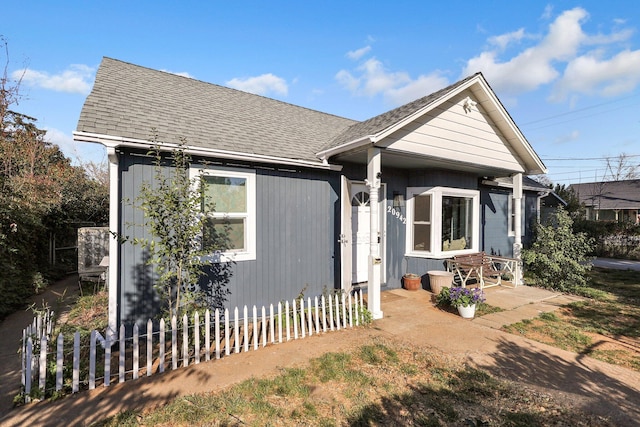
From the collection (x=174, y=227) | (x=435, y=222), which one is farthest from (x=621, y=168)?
(x=174, y=227)

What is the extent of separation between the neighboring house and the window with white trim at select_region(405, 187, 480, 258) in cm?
2496

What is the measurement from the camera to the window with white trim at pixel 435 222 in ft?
26.4

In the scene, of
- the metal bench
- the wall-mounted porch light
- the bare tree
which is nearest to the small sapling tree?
the wall-mounted porch light

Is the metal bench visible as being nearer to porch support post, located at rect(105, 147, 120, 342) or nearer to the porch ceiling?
the porch ceiling

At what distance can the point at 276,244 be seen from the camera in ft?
19.8

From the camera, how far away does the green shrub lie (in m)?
8.08

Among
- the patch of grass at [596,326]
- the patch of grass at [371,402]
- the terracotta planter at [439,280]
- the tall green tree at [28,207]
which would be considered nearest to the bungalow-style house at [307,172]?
the terracotta planter at [439,280]

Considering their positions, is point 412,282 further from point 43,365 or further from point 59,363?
point 43,365

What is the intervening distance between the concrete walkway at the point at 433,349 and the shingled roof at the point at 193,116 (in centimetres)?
339

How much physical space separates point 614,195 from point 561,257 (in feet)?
92.7

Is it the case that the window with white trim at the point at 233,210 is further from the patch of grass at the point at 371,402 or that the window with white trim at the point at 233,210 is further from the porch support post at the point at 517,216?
the porch support post at the point at 517,216

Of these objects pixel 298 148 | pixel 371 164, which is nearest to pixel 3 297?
pixel 298 148

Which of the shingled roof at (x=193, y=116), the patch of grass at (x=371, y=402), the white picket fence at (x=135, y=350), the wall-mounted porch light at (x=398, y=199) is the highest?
the shingled roof at (x=193, y=116)

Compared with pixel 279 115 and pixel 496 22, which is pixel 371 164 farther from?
pixel 496 22
